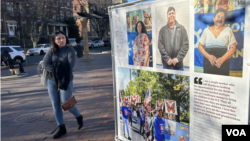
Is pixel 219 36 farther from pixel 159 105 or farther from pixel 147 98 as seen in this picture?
pixel 147 98

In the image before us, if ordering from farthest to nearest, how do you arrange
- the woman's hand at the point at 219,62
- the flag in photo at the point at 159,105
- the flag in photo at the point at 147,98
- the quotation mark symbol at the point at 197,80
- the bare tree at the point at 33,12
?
1. the bare tree at the point at 33,12
2. the flag in photo at the point at 147,98
3. the flag in photo at the point at 159,105
4. the quotation mark symbol at the point at 197,80
5. the woman's hand at the point at 219,62

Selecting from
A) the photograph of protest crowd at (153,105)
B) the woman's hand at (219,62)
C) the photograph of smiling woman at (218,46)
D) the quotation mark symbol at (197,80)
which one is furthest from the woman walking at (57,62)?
the woman's hand at (219,62)

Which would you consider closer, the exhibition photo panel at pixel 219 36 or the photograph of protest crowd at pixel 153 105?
the exhibition photo panel at pixel 219 36

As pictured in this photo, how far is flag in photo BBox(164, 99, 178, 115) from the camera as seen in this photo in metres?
2.46

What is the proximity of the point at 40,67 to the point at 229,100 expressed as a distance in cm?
319

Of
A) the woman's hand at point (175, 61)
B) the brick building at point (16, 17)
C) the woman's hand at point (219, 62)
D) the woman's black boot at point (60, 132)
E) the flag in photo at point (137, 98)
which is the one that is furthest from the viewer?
the brick building at point (16, 17)

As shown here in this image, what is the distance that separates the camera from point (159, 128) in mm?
2674

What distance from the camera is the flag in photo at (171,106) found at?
2457 millimetres

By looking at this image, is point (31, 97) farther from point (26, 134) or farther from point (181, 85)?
point (181, 85)

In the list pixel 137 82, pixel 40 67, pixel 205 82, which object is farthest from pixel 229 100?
pixel 40 67

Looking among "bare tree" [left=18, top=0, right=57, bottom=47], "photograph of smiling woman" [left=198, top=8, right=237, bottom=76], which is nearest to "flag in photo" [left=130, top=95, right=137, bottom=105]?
"photograph of smiling woman" [left=198, top=8, right=237, bottom=76]

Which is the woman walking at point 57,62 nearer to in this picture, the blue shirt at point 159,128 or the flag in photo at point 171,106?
the blue shirt at point 159,128

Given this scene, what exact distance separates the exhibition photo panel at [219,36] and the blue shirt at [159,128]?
83cm

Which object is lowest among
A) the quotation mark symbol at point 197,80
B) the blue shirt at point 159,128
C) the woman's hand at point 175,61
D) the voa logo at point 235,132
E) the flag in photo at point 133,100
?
the blue shirt at point 159,128
